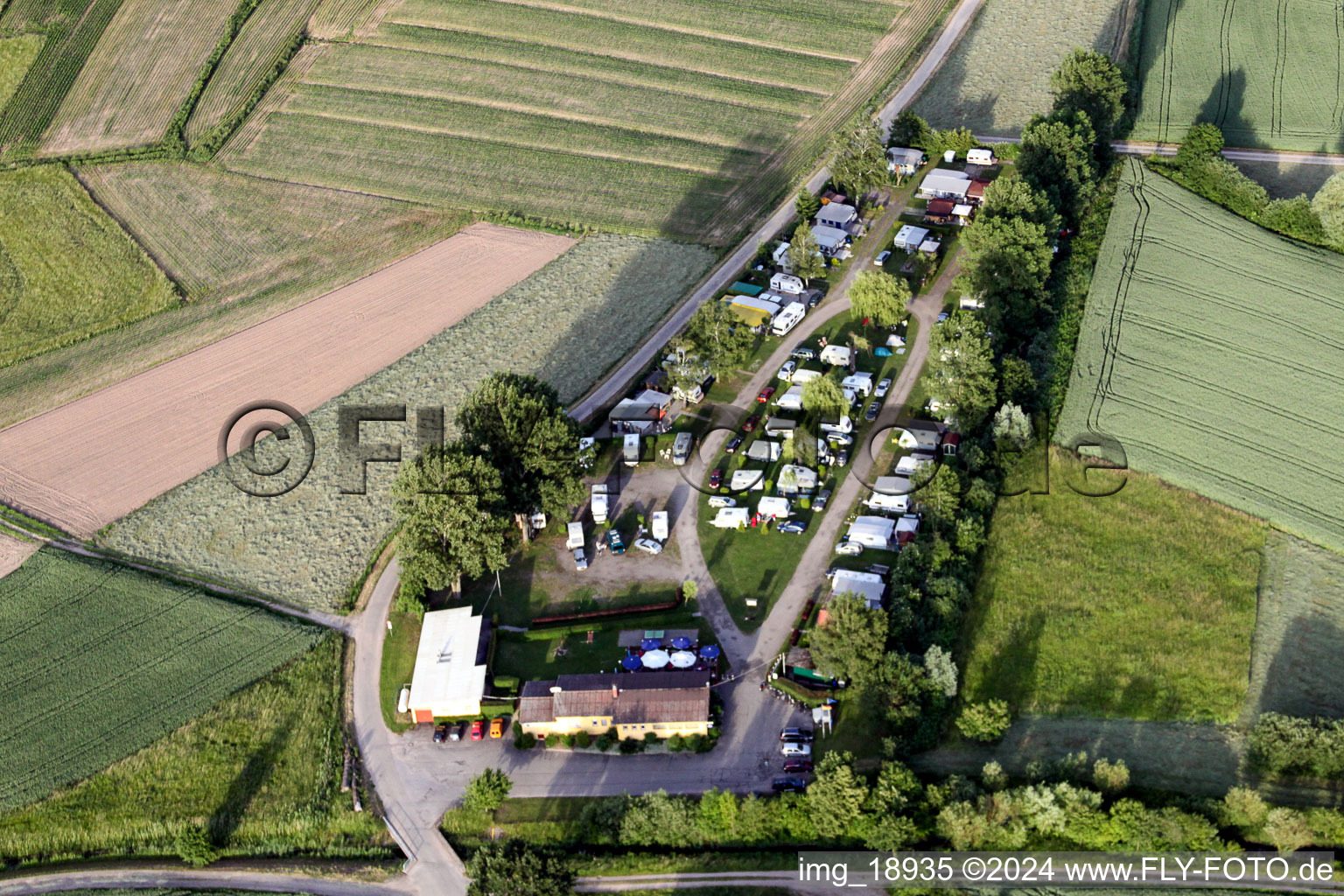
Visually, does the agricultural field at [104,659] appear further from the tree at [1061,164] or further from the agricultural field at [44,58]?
the agricultural field at [44,58]

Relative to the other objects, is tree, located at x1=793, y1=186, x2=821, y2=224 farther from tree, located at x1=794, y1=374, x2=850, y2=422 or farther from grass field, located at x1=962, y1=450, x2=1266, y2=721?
grass field, located at x1=962, y1=450, x2=1266, y2=721

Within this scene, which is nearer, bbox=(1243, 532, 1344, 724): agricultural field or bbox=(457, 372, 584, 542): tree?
bbox=(1243, 532, 1344, 724): agricultural field

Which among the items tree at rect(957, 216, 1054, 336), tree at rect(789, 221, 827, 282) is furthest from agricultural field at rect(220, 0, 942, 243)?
tree at rect(957, 216, 1054, 336)

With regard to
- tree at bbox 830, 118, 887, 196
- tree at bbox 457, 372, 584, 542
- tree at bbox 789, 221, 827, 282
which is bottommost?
tree at bbox 457, 372, 584, 542

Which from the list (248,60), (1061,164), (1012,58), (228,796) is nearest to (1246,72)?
(1012,58)

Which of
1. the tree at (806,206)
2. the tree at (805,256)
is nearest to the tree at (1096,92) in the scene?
the tree at (806,206)

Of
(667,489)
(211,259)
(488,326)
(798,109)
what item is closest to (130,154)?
(211,259)
